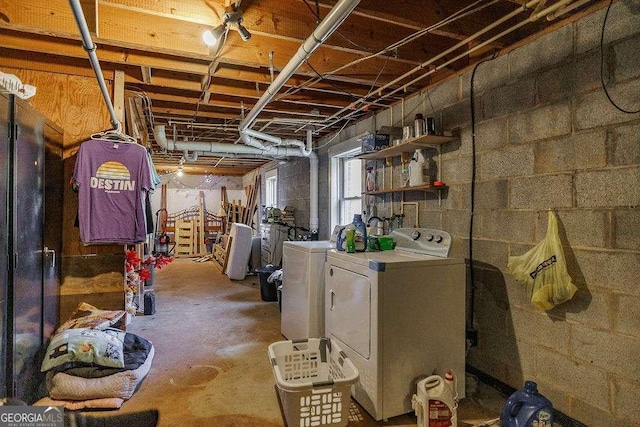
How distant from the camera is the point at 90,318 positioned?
8.20 ft

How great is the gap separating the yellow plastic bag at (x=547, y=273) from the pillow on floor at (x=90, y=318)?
280cm

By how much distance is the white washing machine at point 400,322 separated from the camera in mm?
1940

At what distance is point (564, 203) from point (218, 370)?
2.54 meters

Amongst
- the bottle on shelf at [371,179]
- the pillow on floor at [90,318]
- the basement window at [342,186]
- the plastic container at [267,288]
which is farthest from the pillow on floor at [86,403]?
the basement window at [342,186]

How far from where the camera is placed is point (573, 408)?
1.87m

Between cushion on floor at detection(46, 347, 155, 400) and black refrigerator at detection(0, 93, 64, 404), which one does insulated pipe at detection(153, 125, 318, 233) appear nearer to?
black refrigerator at detection(0, 93, 64, 404)

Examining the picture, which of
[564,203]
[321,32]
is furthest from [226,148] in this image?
[564,203]

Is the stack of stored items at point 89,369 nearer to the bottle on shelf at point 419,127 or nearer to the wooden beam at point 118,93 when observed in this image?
the wooden beam at point 118,93

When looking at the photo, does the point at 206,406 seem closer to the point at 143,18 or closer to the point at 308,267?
the point at 308,267

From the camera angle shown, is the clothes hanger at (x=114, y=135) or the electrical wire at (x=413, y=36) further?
the clothes hanger at (x=114, y=135)

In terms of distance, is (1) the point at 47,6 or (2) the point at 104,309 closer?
(1) the point at 47,6

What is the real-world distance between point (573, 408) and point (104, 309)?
3.27 m

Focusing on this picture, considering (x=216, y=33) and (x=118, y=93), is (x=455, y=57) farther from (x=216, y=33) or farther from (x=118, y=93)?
(x=118, y=93)

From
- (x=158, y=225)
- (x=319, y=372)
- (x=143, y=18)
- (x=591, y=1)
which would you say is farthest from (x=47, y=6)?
(x=158, y=225)
